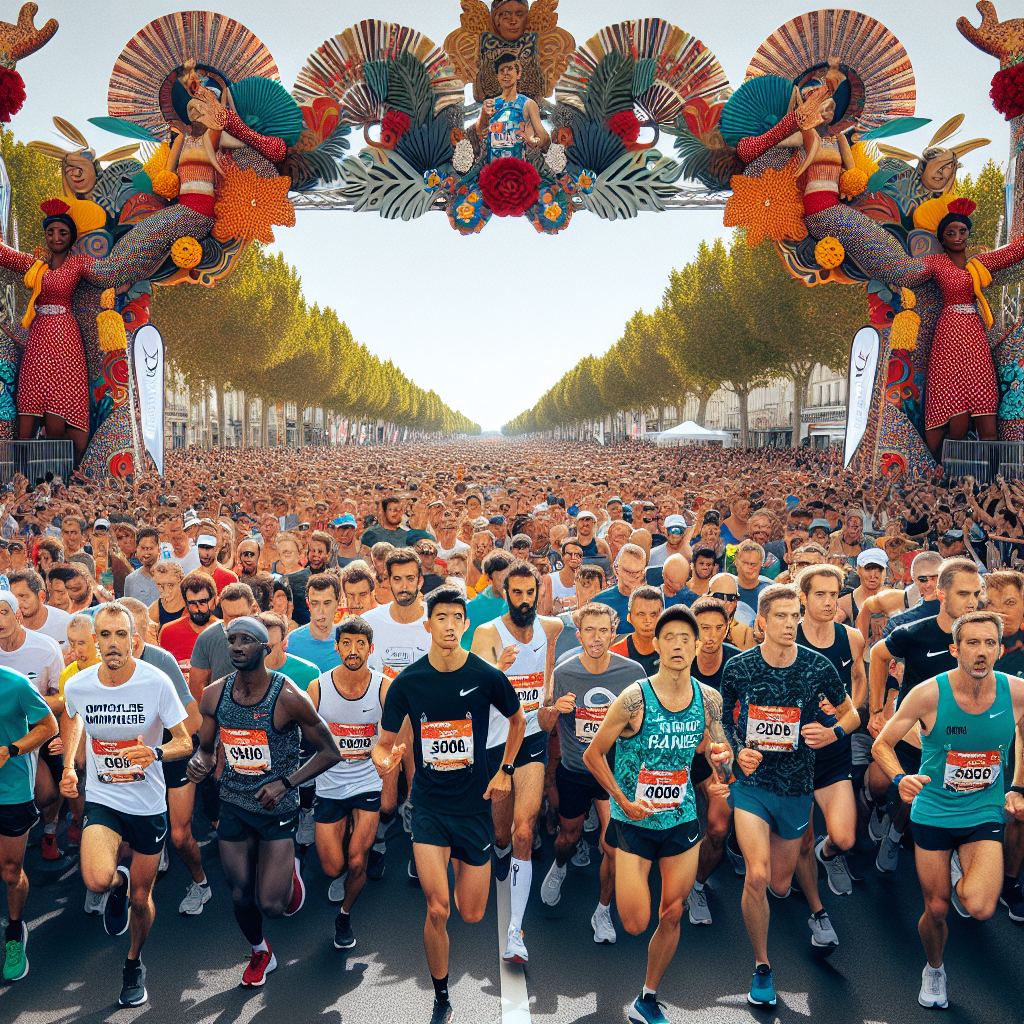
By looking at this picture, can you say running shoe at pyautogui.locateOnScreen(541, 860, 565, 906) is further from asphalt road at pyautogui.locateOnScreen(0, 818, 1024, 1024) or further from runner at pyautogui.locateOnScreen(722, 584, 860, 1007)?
runner at pyautogui.locateOnScreen(722, 584, 860, 1007)

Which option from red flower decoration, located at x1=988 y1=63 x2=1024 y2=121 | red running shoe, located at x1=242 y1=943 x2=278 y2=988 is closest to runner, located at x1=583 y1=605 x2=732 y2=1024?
red running shoe, located at x1=242 y1=943 x2=278 y2=988

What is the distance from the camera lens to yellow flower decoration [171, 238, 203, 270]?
19328mm

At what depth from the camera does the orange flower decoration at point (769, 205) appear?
1920 cm

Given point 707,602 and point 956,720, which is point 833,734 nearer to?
point 956,720

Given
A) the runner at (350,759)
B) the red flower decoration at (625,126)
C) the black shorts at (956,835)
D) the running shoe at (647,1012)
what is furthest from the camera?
the red flower decoration at (625,126)

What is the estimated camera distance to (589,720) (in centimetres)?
511

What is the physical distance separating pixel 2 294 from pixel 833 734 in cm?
2066

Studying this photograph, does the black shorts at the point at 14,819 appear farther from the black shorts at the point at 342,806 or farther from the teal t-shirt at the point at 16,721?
the black shorts at the point at 342,806

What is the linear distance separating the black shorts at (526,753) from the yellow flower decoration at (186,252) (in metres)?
17.1

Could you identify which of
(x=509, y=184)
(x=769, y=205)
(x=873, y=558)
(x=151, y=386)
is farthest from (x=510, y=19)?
(x=873, y=558)

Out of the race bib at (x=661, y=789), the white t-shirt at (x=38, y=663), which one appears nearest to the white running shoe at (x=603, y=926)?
the race bib at (x=661, y=789)

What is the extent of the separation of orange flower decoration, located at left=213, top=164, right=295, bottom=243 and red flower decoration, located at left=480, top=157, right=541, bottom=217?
423 cm

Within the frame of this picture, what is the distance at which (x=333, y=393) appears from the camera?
7262 centimetres

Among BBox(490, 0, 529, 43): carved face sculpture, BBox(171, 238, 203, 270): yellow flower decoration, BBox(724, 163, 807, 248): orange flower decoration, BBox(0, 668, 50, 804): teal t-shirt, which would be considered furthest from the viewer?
BBox(171, 238, 203, 270): yellow flower decoration
